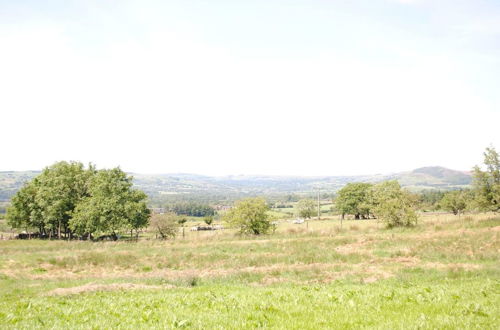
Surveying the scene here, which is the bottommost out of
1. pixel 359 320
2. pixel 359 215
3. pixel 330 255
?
pixel 359 215

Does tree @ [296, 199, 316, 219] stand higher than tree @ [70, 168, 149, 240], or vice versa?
tree @ [70, 168, 149, 240]

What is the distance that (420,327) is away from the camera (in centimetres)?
707

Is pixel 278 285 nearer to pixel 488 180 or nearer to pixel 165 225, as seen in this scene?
pixel 488 180

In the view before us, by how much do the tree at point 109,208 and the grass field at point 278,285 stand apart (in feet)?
51.9

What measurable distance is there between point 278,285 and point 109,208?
52087 mm

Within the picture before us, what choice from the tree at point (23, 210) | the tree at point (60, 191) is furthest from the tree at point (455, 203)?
the tree at point (23, 210)

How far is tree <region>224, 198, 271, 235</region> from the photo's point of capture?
2203 inches

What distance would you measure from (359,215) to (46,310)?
12608 cm

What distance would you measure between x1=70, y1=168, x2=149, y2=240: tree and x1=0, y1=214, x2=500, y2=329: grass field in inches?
622

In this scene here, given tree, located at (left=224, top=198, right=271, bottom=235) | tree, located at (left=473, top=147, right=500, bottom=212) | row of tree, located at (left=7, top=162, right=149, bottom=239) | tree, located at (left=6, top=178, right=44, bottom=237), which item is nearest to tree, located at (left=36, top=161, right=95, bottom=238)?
row of tree, located at (left=7, top=162, right=149, bottom=239)

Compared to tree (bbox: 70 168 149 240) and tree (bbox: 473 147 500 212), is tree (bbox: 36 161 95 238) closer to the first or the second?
tree (bbox: 70 168 149 240)

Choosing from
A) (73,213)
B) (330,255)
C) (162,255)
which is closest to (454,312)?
(330,255)

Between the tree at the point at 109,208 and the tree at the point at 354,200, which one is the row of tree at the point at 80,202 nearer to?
the tree at the point at 109,208

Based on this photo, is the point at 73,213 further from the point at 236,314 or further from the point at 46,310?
the point at 236,314
